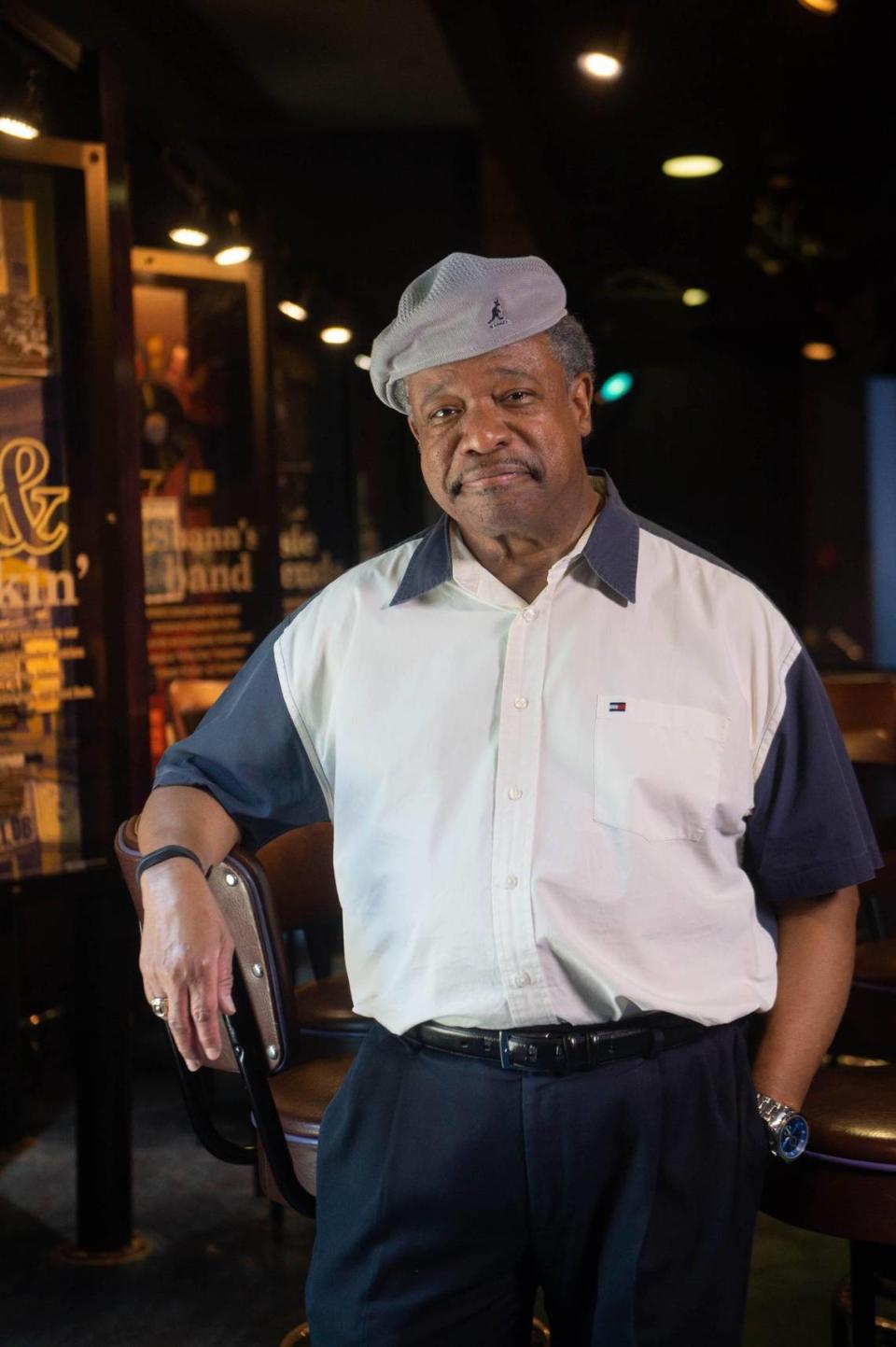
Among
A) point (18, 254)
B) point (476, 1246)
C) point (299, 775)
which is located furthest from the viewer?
point (18, 254)

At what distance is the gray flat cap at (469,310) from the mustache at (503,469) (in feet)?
0.44

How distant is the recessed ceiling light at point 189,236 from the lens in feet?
15.2

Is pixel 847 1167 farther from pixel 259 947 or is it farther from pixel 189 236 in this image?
pixel 189 236

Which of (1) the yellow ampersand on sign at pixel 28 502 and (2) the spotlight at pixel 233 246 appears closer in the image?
A: (1) the yellow ampersand on sign at pixel 28 502

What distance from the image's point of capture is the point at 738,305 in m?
8.85

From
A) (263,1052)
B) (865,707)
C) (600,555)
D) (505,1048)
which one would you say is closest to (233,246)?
(865,707)

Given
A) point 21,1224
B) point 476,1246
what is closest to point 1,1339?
point 21,1224

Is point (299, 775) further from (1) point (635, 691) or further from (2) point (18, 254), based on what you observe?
(2) point (18, 254)

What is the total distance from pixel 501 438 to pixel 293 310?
4432mm

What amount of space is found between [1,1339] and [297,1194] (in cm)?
114

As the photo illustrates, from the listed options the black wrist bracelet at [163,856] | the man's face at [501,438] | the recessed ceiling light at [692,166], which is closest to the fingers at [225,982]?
the black wrist bracelet at [163,856]

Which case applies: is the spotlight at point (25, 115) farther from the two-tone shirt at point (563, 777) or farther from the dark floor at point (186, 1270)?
the dark floor at point (186, 1270)

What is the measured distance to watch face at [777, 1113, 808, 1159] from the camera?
167 cm

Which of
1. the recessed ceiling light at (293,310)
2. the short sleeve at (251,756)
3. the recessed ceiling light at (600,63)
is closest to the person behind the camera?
the short sleeve at (251,756)
